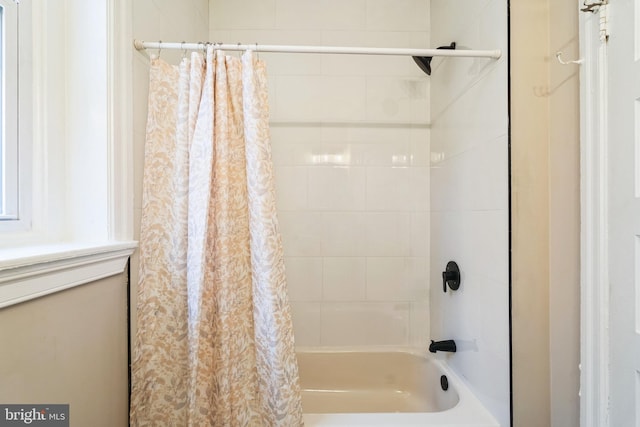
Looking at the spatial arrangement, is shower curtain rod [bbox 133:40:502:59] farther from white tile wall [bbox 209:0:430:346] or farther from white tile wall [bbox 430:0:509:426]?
white tile wall [bbox 209:0:430:346]

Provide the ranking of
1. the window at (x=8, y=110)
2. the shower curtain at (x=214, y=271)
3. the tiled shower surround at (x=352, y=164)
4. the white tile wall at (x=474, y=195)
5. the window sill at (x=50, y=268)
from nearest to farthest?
the window sill at (x=50, y=268), the window at (x=8, y=110), the shower curtain at (x=214, y=271), the white tile wall at (x=474, y=195), the tiled shower surround at (x=352, y=164)

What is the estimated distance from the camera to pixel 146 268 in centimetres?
94

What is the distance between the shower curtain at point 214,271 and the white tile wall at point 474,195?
68cm

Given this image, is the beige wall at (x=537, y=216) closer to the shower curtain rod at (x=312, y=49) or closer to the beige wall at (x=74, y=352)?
the shower curtain rod at (x=312, y=49)

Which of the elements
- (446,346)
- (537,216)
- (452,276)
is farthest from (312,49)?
(446,346)

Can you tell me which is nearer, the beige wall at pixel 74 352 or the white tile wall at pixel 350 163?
the beige wall at pixel 74 352

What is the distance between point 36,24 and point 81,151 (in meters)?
0.32

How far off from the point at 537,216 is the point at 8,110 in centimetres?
143

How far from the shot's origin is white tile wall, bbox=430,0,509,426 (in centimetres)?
101

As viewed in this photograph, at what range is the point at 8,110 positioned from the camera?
724mm

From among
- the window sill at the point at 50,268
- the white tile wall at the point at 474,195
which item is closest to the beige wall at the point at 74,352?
the window sill at the point at 50,268

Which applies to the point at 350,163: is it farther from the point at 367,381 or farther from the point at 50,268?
the point at 50,268

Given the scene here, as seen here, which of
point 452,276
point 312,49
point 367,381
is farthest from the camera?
point 367,381

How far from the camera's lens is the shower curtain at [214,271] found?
2.96 ft
